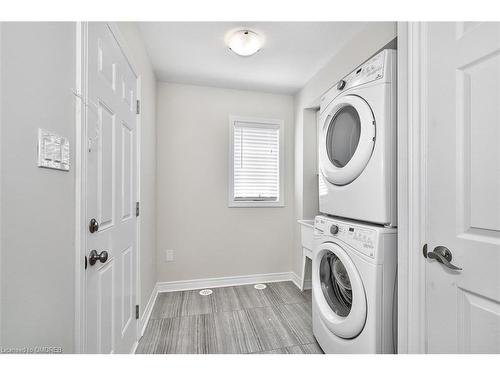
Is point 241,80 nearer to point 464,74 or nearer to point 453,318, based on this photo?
point 464,74

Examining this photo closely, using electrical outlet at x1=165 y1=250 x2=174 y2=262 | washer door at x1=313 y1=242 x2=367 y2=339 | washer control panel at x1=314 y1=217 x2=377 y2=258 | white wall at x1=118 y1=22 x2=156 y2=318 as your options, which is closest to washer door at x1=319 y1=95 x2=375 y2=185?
washer control panel at x1=314 y1=217 x2=377 y2=258

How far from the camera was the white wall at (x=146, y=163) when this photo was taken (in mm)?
1699

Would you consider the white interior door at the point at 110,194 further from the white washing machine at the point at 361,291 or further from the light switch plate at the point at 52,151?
the white washing machine at the point at 361,291

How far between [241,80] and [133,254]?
81.6 inches

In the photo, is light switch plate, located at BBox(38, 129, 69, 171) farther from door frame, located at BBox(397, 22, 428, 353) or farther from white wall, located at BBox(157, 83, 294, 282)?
white wall, located at BBox(157, 83, 294, 282)

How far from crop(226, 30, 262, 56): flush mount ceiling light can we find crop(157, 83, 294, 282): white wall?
0.91 meters

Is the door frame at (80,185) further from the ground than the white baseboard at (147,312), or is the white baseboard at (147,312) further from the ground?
the door frame at (80,185)

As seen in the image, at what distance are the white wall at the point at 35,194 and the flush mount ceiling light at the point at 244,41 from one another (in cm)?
122

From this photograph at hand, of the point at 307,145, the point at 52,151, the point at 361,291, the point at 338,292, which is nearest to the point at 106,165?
the point at 52,151

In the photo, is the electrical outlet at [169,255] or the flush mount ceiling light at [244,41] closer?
the flush mount ceiling light at [244,41]

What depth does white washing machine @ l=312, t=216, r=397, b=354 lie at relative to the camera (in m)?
1.13

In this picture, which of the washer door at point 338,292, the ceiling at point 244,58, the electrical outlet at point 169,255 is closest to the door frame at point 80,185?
the ceiling at point 244,58

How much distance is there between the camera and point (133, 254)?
1619mm
